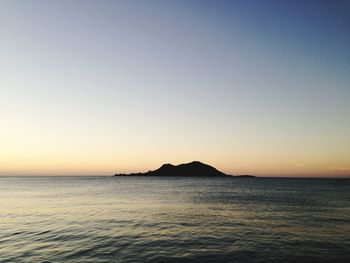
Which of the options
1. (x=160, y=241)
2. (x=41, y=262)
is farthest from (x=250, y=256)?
(x=41, y=262)

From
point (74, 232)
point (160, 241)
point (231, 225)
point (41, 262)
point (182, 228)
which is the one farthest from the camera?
point (231, 225)

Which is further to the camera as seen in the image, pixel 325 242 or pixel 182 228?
pixel 182 228

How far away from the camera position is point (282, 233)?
26.2 meters

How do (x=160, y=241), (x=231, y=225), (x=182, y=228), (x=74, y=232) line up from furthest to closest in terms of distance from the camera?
(x=231, y=225) → (x=182, y=228) → (x=74, y=232) → (x=160, y=241)

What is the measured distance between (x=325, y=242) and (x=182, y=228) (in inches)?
513

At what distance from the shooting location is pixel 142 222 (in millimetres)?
31562

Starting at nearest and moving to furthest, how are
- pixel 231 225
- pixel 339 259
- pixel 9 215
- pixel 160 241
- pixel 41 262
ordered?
pixel 41 262 < pixel 339 259 < pixel 160 241 < pixel 231 225 < pixel 9 215

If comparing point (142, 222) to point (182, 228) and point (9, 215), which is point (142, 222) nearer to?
point (182, 228)

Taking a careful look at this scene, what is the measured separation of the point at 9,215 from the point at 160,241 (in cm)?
2716

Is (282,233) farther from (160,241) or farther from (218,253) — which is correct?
(160,241)

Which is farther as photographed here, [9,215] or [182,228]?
[9,215]

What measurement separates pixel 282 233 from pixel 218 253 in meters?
10.2

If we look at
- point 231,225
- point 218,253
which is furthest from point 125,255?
point 231,225

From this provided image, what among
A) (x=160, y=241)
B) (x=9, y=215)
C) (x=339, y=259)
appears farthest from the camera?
(x=9, y=215)
